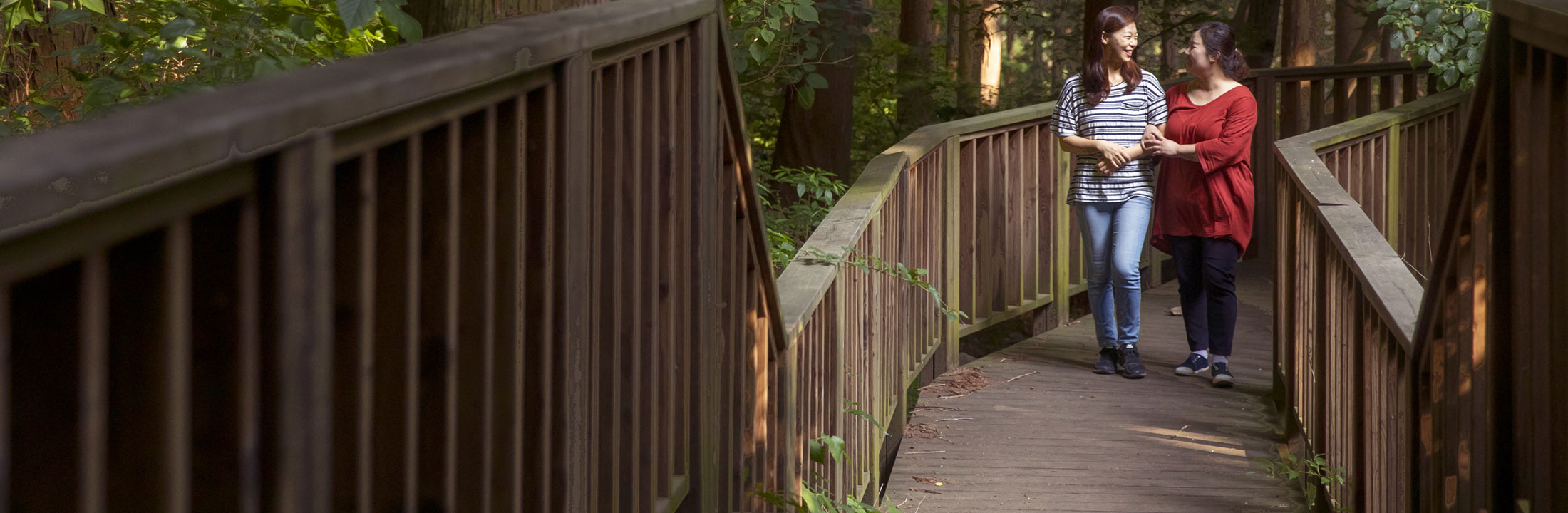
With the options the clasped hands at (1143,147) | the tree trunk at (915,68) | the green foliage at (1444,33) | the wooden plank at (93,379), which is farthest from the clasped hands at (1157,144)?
the tree trunk at (915,68)

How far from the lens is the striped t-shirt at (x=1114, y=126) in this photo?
19.9ft

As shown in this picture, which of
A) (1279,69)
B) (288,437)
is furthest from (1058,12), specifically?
(288,437)

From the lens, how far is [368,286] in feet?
3.66

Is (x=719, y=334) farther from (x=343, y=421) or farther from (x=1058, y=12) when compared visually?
(x=1058, y=12)

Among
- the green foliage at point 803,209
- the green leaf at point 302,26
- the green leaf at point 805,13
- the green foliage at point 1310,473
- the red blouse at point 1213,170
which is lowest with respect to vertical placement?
the green foliage at point 1310,473

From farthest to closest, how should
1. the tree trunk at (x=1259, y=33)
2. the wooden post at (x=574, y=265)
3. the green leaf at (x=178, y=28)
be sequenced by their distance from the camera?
the tree trunk at (x=1259, y=33) < the green leaf at (x=178, y=28) < the wooden post at (x=574, y=265)

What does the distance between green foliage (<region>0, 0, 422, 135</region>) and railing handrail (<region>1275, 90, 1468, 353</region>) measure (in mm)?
2430

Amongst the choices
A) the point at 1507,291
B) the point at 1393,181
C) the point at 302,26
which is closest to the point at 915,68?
the point at 1393,181

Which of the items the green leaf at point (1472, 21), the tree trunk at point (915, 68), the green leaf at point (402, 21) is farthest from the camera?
the tree trunk at point (915, 68)

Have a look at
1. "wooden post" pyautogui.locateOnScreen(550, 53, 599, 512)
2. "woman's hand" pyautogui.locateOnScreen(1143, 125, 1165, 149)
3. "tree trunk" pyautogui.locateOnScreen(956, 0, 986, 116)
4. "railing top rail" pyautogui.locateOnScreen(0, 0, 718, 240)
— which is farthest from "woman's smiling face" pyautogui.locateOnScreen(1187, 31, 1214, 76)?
"tree trunk" pyautogui.locateOnScreen(956, 0, 986, 116)

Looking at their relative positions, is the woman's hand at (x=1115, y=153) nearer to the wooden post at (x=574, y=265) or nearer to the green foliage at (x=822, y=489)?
the green foliage at (x=822, y=489)

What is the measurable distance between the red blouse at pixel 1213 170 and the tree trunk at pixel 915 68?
7.75m

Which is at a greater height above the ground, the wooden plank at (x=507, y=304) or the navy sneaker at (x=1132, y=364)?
the wooden plank at (x=507, y=304)

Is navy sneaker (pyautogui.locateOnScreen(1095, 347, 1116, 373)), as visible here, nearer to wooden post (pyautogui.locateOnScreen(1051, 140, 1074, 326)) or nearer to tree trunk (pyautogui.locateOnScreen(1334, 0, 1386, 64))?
wooden post (pyautogui.locateOnScreen(1051, 140, 1074, 326))
